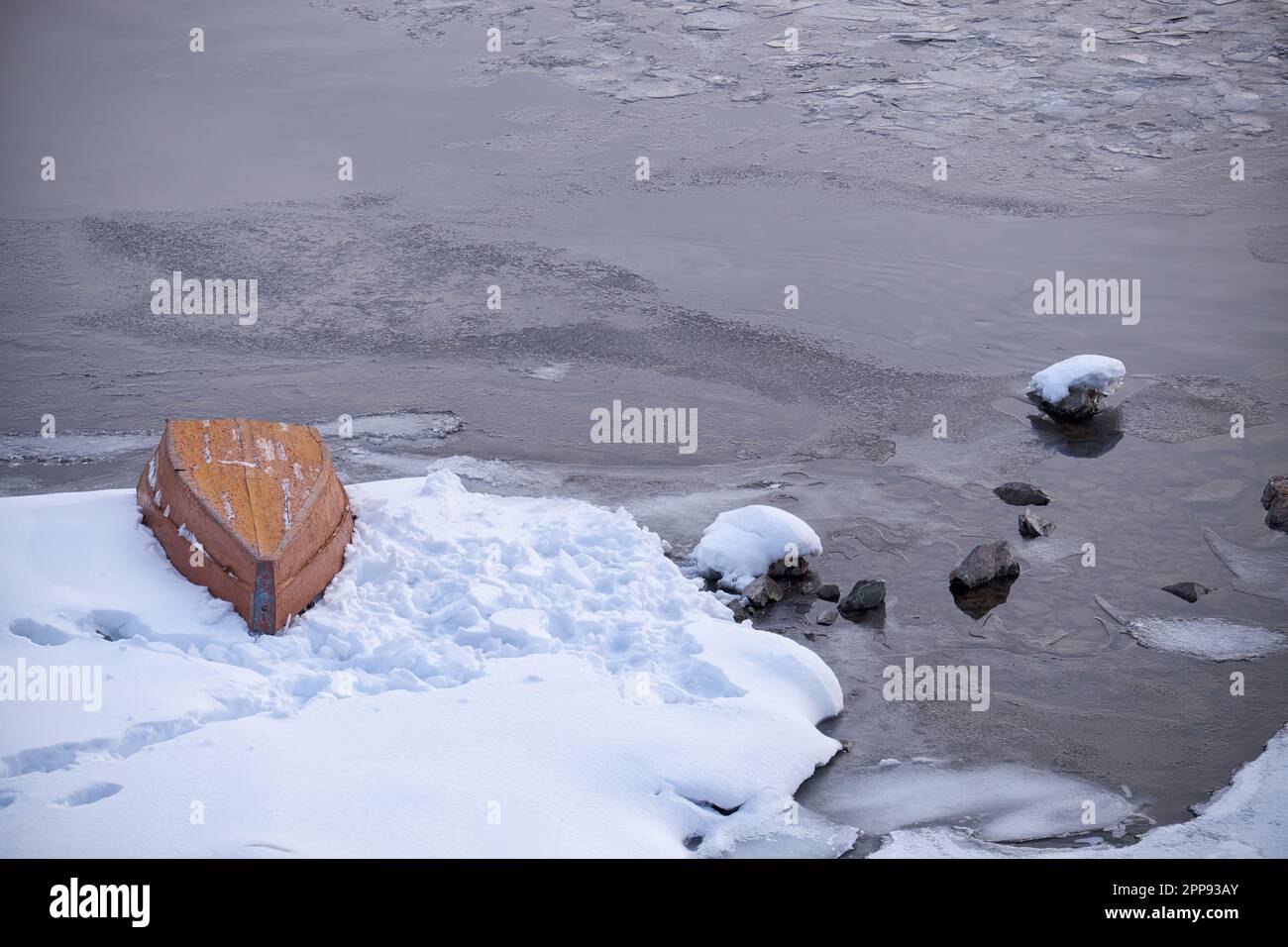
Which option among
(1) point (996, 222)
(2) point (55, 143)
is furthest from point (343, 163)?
(1) point (996, 222)

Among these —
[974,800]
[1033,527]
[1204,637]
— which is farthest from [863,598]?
[1204,637]

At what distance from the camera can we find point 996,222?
1330 centimetres

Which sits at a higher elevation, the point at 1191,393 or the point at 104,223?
the point at 104,223

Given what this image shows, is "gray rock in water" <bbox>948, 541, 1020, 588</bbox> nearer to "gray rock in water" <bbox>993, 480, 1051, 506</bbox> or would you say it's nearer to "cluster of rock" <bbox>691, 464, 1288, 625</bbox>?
"cluster of rock" <bbox>691, 464, 1288, 625</bbox>

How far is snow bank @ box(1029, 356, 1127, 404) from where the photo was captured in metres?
10.2

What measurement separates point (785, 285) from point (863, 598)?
500 cm

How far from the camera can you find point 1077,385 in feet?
33.2

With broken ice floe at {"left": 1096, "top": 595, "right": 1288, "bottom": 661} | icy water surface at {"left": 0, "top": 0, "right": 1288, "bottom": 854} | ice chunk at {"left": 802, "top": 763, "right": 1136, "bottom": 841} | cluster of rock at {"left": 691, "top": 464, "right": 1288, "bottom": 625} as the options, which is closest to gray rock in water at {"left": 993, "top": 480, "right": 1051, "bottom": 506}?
icy water surface at {"left": 0, "top": 0, "right": 1288, "bottom": 854}

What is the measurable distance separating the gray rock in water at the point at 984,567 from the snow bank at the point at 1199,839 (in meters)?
2.08

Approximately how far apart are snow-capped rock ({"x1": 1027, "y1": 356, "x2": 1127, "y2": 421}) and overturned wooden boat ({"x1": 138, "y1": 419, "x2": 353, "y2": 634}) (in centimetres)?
551

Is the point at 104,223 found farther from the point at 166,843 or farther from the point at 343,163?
the point at 166,843

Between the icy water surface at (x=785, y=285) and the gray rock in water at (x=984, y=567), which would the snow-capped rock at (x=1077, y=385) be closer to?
the icy water surface at (x=785, y=285)

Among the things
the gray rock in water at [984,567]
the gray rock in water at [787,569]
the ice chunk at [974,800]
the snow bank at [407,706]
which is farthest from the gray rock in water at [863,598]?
the ice chunk at [974,800]
